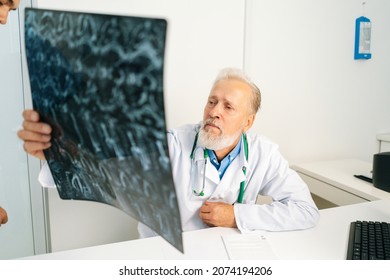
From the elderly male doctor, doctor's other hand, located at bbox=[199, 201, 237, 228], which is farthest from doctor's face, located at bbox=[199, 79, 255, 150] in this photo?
doctor's other hand, located at bbox=[199, 201, 237, 228]

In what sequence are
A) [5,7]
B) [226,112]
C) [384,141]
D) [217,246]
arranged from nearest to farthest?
[5,7]
[217,246]
[226,112]
[384,141]

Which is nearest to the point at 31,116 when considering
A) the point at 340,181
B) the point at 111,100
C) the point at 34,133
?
the point at 34,133

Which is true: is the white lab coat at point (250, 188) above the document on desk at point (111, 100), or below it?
below

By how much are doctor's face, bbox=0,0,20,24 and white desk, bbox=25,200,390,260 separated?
1.61 ft

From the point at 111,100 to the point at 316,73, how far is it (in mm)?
1034

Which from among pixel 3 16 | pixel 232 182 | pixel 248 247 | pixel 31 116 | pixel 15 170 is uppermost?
pixel 3 16

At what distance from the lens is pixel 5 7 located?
479 millimetres

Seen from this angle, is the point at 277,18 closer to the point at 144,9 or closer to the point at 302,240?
the point at 144,9

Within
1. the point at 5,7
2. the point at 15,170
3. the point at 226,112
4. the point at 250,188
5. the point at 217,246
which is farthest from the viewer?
the point at 250,188

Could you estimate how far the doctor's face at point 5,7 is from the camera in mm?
473

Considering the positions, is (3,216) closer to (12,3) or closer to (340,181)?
(12,3)

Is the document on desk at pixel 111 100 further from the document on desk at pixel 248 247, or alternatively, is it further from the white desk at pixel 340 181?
the white desk at pixel 340 181

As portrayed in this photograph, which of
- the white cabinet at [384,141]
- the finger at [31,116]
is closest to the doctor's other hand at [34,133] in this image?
the finger at [31,116]

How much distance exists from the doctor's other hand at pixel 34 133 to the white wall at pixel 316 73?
31.0 inches
